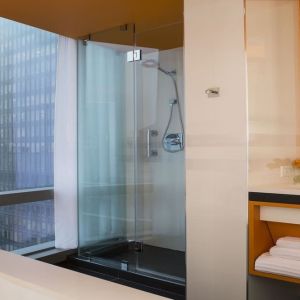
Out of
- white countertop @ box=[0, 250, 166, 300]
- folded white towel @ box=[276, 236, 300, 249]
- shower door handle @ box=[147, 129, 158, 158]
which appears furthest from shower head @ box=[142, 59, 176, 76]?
white countertop @ box=[0, 250, 166, 300]

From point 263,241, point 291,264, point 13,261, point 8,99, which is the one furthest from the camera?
point 8,99

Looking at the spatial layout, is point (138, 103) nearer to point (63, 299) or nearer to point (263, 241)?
point (263, 241)

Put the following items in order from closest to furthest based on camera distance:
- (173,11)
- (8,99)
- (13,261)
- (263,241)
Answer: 1. (13,261)
2. (263,241)
3. (173,11)
4. (8,99)

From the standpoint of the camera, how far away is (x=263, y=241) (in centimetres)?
204

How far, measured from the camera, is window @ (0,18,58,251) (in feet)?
11.5

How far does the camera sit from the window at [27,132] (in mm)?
3518

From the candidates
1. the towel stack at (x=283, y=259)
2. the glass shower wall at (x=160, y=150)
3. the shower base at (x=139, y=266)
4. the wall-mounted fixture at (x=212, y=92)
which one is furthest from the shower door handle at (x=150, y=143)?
the towel stack at (x=283, y=259)

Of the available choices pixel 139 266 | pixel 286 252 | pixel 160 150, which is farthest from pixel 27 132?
pixel 286 252

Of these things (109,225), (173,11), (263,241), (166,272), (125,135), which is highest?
(173,11)

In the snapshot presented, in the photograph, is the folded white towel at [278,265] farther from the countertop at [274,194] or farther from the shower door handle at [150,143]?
the shower door handle at [150,143]

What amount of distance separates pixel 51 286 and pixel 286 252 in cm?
135

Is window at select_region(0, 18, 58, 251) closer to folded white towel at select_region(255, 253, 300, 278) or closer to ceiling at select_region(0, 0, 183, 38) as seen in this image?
ceiling at select_region(0, 0, 183, 38)

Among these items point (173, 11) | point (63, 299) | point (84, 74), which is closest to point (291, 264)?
point (63, 299)

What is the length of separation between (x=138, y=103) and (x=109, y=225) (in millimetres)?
1303
